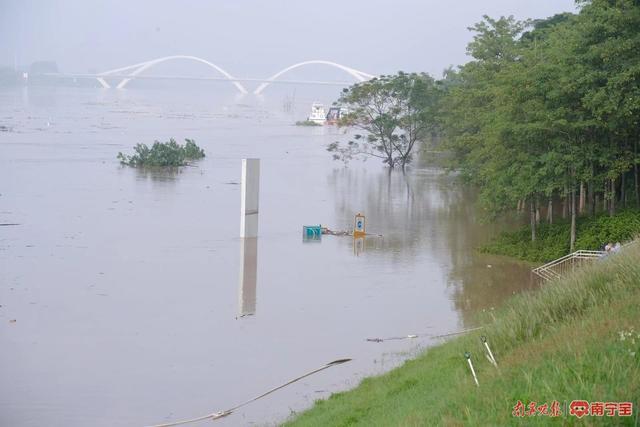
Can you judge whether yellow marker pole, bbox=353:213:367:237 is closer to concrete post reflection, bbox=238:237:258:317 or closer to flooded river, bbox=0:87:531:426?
flooded river, bbox=0:87:531:426

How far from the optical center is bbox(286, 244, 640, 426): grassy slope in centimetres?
554

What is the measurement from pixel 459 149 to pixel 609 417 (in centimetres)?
2508

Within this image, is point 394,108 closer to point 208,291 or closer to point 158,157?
point 158,157

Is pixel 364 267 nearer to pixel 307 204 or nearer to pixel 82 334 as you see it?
pixel 82 334

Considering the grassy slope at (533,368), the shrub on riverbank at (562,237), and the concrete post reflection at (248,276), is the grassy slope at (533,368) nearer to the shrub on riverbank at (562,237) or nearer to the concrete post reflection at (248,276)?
the concrete post reflection at (248,276)

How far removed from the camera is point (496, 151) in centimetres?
1984

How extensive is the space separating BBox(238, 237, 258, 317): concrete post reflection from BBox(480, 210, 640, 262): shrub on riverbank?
5.33m

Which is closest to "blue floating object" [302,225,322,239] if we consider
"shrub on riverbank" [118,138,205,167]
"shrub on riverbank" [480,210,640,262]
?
"shrub on riverbank" [480,210,640,262]

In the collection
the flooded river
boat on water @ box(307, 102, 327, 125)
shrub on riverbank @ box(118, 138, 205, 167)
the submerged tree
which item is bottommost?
the flooded river

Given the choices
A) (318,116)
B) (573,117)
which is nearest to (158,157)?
(573,117)

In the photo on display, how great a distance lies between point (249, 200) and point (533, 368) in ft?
57.2

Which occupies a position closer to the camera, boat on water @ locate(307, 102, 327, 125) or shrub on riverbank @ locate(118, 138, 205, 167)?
shrub on riverbank @ locate(118, 138, 205, 167)

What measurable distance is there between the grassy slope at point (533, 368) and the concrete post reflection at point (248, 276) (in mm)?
5543

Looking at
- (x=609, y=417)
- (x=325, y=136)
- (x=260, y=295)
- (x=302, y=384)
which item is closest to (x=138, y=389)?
(x=302, y=384)
